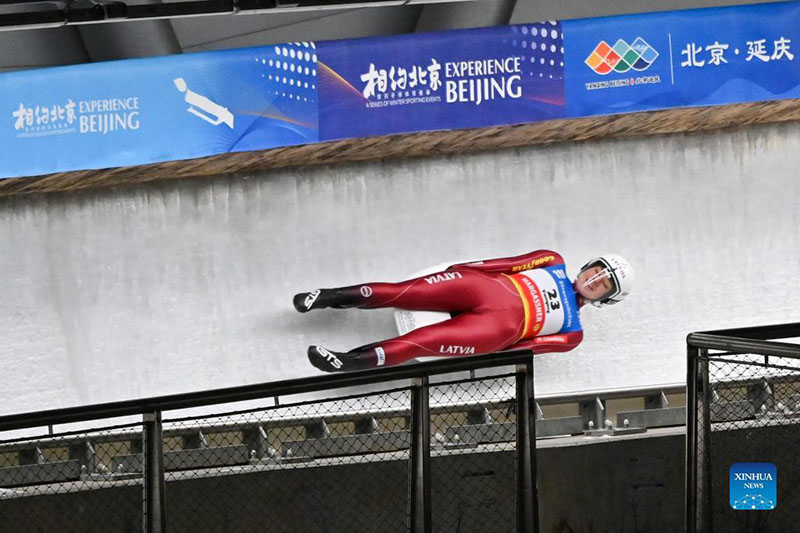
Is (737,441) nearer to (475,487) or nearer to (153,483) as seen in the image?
(475,487)

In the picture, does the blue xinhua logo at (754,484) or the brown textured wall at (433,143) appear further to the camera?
the brown textured wall at (433,143)

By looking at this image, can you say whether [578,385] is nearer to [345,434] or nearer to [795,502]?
[345,434]

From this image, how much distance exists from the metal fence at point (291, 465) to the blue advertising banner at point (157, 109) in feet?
4.99

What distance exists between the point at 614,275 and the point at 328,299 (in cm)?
169

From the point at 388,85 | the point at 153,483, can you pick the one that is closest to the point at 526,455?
the point at 153,483

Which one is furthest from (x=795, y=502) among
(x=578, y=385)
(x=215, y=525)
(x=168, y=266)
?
(x=168, y=266)

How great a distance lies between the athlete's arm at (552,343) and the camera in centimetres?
691

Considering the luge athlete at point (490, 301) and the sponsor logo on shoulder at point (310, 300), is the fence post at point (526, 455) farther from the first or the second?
the sponsor logo on shoulder at point (310, 300)

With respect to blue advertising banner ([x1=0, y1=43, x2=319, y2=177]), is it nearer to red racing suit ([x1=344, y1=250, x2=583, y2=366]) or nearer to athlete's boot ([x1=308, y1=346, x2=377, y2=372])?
red racing suit ([x1=344, y1=250, x2=583, y2=366])

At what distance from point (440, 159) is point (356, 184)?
570 mm

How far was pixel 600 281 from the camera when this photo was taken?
7031 mm

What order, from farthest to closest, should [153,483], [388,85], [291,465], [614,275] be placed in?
1. [614,275]
2. [388,85]
3. [291,465]
4. [153,483]

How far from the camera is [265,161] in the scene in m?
7.25

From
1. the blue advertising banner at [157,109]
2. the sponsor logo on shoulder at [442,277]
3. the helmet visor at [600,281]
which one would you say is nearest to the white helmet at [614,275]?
the helmet visor at [600,281]
